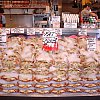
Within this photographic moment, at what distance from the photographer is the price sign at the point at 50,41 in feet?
11.4

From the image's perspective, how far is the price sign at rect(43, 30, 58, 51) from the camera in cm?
346

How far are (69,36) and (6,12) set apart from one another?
6.23 metres

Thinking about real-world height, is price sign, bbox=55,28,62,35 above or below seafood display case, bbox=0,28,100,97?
above

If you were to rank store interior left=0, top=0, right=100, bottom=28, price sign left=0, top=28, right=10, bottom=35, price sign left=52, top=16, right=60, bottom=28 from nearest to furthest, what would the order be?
price sign left=0, top=28, right=10, bottom=35
price sign left=52, top=16, right=60, bottom=28
store interior left=0, top=0, right=100, bottom=28

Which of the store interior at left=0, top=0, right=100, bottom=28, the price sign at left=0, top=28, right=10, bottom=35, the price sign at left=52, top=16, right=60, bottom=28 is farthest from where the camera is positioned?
the store interior at left=0, top=0, right=100, bottom=28

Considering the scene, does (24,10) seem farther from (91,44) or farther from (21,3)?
(91,44)

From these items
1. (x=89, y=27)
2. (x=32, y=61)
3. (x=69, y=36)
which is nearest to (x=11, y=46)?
(x=32, y=61)

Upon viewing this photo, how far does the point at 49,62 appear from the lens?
11.5 ft

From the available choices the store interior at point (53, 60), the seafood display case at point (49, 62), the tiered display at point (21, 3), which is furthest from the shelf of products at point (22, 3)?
the seafood display case at point (49, 62)

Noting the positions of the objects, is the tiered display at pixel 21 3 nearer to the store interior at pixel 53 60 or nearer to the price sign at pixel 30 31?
the store interior at pixel 53 60

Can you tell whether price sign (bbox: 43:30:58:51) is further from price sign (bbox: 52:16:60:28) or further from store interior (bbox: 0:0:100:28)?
→ store interior (bbox: 0:0:100:28)

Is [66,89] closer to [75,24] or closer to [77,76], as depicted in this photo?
[77,76]

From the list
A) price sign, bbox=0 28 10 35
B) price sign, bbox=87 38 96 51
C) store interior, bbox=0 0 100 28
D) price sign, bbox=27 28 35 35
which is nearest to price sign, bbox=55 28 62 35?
price sign, bbox=27 28 35 35

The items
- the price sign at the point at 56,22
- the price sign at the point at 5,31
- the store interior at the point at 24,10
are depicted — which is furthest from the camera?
the store interior at the point at 24,10
